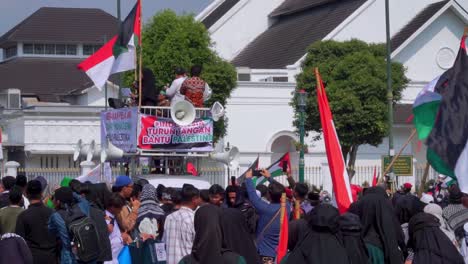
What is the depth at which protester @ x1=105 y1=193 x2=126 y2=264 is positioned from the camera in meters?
15.1

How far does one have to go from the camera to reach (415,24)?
62344 millimetres

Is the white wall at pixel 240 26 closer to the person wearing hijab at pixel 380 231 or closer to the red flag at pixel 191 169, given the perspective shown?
the red flag at pixel 191 169

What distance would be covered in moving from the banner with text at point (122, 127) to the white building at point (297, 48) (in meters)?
26.2

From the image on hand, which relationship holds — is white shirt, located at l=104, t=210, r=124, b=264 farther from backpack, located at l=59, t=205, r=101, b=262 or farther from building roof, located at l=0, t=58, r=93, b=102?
building roof, located at l=0, t=58, r=93, b=102

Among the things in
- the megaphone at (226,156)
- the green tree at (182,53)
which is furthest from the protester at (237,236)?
the green tree at (182,53)

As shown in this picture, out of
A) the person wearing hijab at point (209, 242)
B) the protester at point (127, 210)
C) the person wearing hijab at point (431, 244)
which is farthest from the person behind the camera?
the protester at point (127, 210)

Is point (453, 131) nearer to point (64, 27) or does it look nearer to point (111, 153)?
point (111, 153)

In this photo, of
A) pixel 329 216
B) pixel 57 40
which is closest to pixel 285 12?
pixel 57 40

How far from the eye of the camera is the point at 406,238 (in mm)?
14602

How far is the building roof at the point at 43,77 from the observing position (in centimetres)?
7312

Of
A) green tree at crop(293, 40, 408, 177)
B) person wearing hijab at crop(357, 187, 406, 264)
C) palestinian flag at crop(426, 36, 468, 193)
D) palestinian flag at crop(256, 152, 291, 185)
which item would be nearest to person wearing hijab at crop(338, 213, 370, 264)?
person wearing hijab at crop(357, 187, 406, 264)

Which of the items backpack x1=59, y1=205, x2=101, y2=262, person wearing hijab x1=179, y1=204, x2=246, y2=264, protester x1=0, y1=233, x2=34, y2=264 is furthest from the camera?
backpack x1=59, y1=205, x2=101, y2=262

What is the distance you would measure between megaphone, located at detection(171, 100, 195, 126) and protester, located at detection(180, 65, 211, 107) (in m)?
0.41

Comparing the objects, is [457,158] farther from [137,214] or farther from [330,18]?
[330,18]
